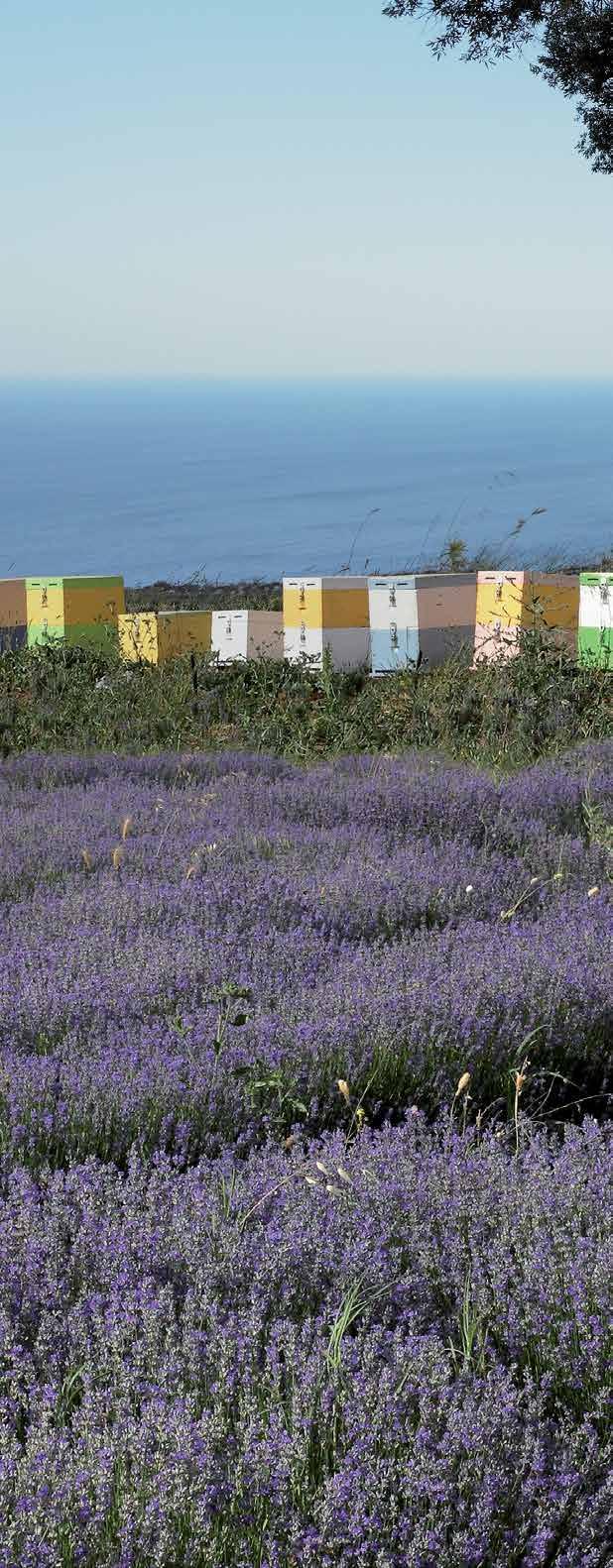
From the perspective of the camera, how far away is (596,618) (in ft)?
37.5

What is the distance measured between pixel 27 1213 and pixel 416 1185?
0.78 m

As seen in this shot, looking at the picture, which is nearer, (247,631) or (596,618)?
(596,618)

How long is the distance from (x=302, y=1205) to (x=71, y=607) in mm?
11402

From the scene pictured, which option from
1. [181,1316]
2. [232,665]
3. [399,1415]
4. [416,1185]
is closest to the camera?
[399,1415]

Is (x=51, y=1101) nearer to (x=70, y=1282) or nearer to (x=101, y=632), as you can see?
(x=70, y=1282)

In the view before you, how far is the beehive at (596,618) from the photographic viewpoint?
36.9 ft

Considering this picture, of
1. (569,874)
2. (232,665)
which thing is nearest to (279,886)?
(569,874)

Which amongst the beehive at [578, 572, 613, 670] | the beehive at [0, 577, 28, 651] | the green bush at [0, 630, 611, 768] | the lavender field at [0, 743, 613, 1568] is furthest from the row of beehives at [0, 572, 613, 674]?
the lavender field at [0, 743, 613, 1568]

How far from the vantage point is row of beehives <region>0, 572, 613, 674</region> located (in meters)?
11.6

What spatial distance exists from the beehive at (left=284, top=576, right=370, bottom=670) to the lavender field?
6601 millimetres

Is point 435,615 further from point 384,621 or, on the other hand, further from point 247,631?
point 247,631

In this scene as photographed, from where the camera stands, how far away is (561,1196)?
117 inches

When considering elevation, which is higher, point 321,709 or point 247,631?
point 247,631

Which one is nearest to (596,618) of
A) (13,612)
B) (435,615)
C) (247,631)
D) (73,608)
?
(435,615)
